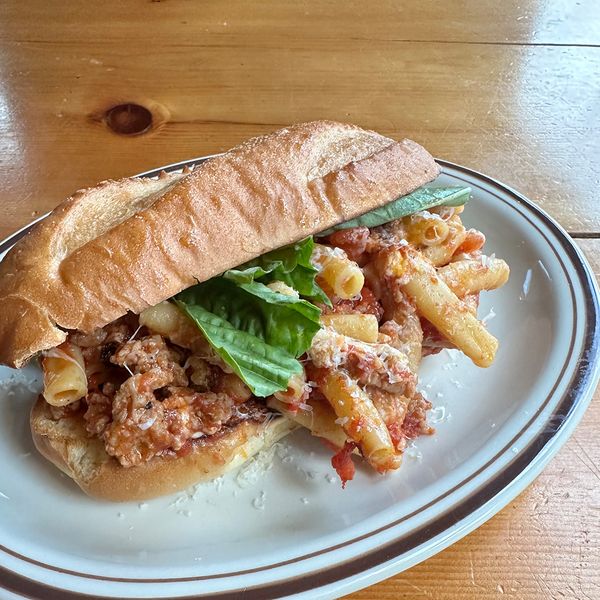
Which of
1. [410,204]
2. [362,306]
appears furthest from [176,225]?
[410,204]

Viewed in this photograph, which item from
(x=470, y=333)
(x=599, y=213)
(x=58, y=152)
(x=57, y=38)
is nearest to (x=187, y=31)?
(x=57, y=38)

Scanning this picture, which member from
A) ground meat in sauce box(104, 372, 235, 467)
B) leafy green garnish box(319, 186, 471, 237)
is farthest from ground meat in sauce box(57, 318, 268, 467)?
leafy green garnish box(319, 186, 471, 237)

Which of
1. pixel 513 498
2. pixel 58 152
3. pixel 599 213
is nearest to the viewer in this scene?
pixel 513 498

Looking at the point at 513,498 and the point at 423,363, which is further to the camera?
the point at 423,363

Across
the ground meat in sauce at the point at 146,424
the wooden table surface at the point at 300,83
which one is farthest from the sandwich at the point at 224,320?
the wooden table surface at the point at 300,83

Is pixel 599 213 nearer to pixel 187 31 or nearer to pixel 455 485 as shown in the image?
pixel 455 485

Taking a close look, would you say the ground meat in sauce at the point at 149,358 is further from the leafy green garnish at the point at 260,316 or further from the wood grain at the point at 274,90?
the wood grain at the point at 274,90
